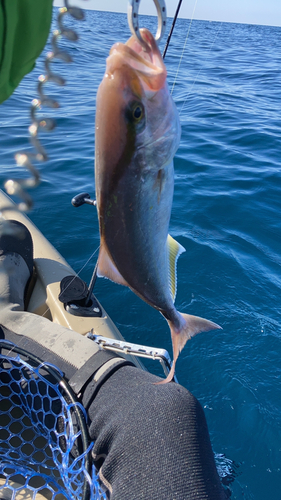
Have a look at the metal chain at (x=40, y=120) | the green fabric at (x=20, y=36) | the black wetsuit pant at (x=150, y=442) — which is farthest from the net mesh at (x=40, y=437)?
the green fabric at (x=20, y=36)

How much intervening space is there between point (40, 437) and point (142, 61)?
2508 mm

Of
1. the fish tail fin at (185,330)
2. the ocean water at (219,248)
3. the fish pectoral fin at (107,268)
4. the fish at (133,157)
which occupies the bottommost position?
the ocean water at (219,248)

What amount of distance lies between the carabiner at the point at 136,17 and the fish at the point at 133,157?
0.03 meters

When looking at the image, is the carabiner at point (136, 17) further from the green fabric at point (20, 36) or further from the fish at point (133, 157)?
the green fabric at point (20, 36)

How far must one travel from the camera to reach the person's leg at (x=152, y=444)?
169 centimetres

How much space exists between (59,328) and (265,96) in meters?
12.2

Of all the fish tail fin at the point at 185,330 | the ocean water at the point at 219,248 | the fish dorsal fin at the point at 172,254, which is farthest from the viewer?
the ocean water at the point at 219,248

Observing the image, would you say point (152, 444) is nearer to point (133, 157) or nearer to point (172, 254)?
point (172, 254)

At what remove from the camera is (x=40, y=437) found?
254cm

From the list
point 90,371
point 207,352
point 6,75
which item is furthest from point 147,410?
point 207,352

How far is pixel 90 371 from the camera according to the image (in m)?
2.29

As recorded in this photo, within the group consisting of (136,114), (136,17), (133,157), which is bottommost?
(133,157)

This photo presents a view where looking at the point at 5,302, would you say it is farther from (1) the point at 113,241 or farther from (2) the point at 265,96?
(2) the point at 265,96

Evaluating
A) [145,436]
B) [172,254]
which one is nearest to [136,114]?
[172,254]
